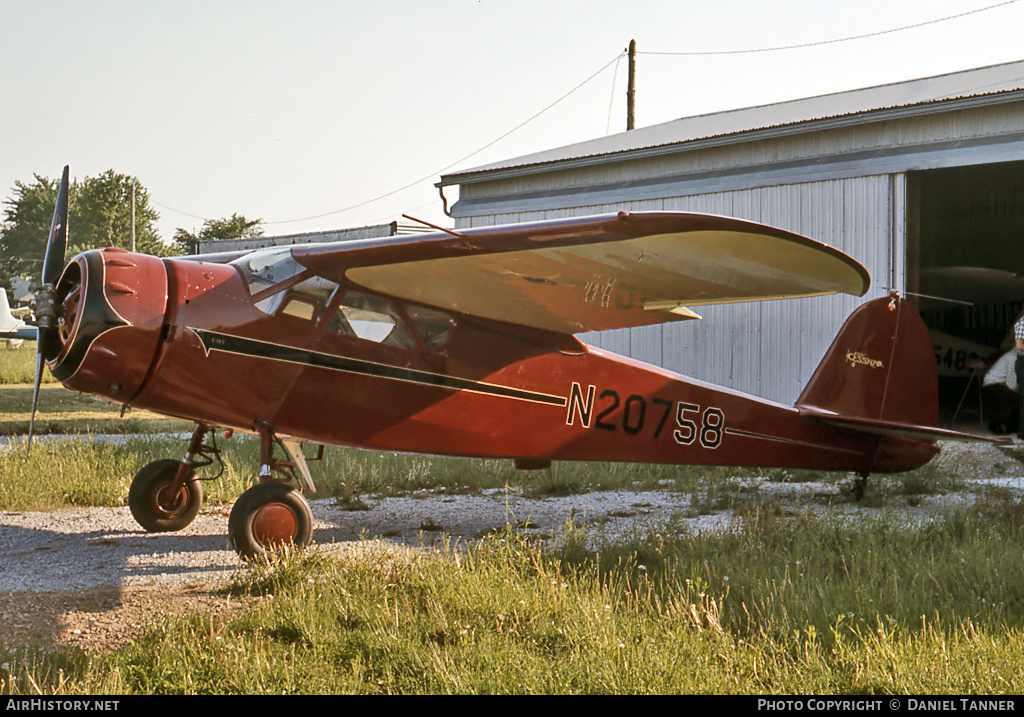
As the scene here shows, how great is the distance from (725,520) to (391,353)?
337cm

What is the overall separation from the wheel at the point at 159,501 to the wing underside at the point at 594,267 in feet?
7.42

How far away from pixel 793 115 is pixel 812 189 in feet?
8.54

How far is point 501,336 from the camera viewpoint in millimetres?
6520

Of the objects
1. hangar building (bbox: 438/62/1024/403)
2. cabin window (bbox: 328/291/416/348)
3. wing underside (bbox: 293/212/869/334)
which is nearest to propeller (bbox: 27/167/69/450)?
wing underside (bbox: 293/212/869/334)

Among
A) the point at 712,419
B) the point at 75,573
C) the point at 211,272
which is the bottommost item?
the point at 75,573

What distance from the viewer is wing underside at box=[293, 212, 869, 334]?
456 cm

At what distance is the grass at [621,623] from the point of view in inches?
127

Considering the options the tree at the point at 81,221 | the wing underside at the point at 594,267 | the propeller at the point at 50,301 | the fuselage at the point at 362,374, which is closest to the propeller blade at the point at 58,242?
the propeller at the point at 50,301

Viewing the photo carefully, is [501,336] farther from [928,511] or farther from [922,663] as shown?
[928,511]

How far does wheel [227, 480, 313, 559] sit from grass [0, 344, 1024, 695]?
0.86 feet

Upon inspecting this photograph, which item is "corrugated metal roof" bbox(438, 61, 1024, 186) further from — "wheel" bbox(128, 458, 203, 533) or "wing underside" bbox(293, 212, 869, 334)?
"wheel" bbox(128, 458, 203, 533)

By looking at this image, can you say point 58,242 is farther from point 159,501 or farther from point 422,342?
point 422,342

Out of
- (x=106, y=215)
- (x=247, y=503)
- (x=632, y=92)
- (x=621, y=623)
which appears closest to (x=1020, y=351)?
(x=621, y=623)

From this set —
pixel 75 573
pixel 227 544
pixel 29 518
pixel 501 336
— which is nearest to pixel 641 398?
pixel 501 336
